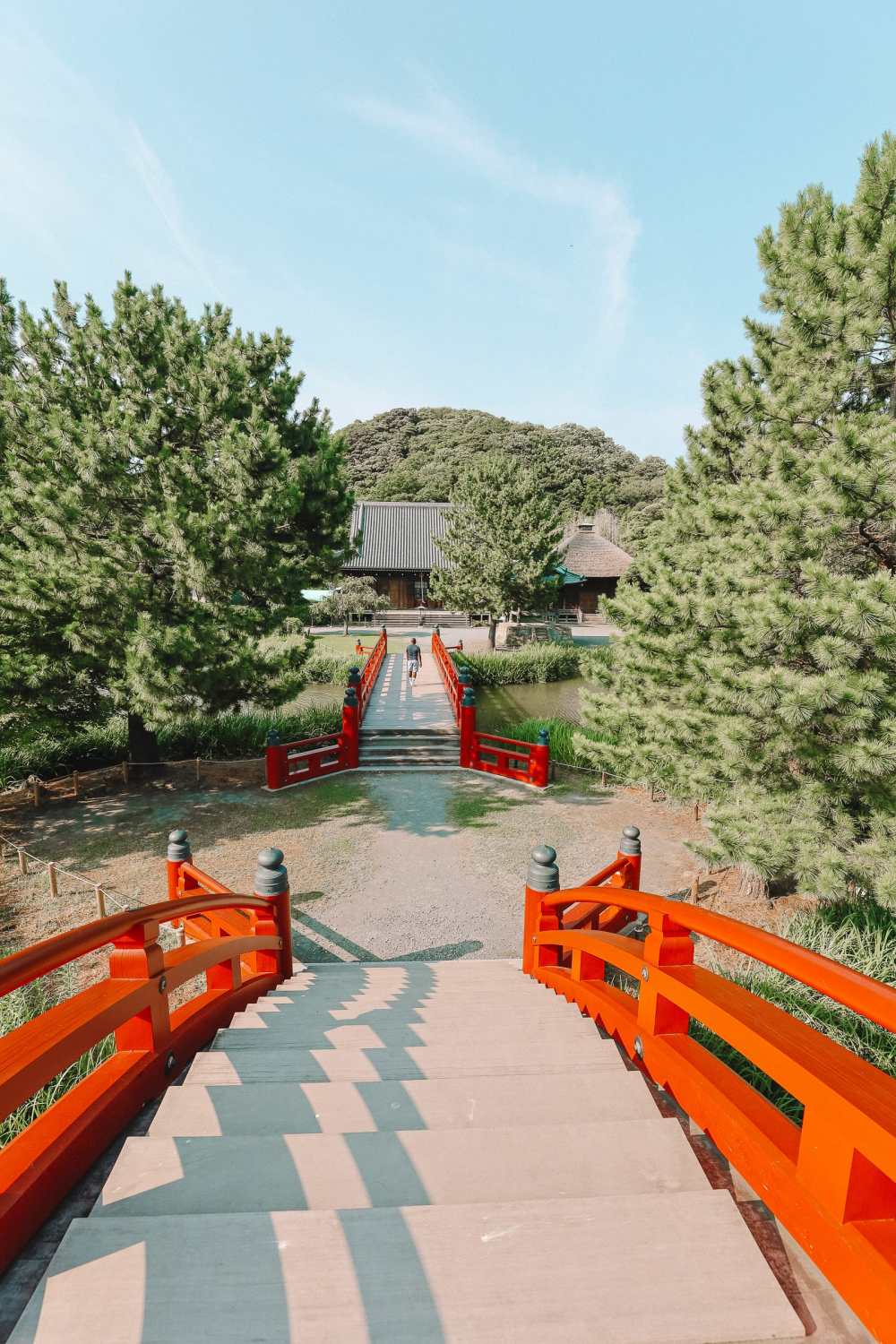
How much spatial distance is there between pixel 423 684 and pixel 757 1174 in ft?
54.4

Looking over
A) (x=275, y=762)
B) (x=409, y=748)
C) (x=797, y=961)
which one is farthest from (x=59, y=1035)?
(x=409, y=748)

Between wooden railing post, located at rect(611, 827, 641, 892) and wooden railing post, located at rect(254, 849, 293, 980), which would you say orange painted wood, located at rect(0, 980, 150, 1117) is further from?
wooden railing post, located at rect(611, 827, 641, 892)

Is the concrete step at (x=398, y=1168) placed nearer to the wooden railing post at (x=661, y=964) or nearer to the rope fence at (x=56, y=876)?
the wooden railing post at (x=661, y=964)

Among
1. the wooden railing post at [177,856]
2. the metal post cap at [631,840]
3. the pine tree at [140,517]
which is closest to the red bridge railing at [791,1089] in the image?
the metal post cap at [631,840]

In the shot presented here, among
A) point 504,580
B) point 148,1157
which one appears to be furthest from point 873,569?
point 504,580

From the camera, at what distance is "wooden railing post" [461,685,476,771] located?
480 inches

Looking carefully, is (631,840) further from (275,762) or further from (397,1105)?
(275,762)

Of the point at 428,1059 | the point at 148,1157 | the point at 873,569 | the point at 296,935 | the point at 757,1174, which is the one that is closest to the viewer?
the point at 757,1174

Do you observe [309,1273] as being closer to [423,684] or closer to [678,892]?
[678,892]

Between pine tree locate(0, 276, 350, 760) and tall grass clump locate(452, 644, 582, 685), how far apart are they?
13035 mm

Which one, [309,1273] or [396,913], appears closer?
[309,1273]

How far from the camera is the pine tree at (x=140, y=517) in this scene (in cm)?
810

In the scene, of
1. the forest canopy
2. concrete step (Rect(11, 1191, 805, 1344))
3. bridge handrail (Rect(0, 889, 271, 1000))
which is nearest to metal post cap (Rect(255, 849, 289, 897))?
bridge handrail (Rect(0, 889, 271, 1000))

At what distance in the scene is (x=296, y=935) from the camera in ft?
A: 21.0
